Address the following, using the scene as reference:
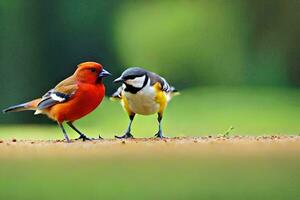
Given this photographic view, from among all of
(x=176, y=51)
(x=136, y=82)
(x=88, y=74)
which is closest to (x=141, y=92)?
(x=136, y=82)

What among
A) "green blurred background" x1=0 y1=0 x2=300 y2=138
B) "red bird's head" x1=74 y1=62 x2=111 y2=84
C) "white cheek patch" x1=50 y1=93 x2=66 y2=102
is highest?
"red bird's head" x1=74 y1=62 x2=111 y2=84

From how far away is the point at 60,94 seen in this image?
3.15 meters

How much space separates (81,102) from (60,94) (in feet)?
0.35

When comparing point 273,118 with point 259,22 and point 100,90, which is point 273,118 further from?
point 100,90

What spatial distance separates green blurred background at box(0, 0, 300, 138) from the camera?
377 inches

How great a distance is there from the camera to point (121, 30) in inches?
485

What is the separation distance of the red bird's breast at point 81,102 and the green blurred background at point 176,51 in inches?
185

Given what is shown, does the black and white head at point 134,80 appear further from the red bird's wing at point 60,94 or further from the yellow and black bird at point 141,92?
the red bird's wing at point 60,94

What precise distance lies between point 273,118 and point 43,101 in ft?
17.2

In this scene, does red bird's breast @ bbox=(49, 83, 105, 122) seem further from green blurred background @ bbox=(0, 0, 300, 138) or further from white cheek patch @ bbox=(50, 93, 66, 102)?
green blurred background @ bbox=(0, 0, 300, 138)

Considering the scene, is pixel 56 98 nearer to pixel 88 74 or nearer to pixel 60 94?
pixel 60 94

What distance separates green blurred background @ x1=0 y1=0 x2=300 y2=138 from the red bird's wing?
4626mm

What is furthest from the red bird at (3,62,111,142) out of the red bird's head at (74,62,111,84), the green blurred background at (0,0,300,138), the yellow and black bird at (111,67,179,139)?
the green blurred background at (0,0,300,138)

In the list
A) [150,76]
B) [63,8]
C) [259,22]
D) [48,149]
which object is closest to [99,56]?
[63,8]
